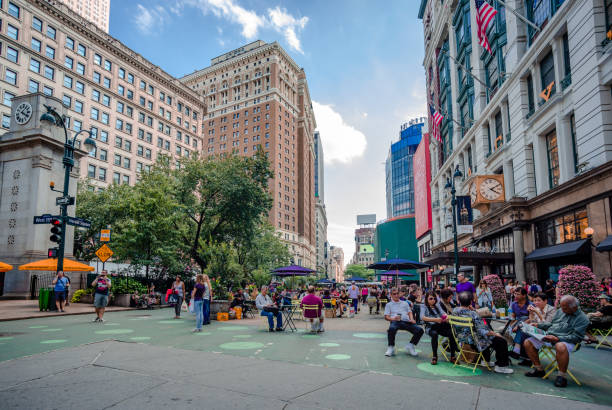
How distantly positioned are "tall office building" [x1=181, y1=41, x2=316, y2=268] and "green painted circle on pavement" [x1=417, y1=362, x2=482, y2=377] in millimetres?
88536

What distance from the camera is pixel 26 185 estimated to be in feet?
82.8

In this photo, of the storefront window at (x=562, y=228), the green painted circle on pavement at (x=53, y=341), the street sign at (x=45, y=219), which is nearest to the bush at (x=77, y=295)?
the street sign at (x=45, y=219)

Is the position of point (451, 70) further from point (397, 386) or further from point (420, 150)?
point (397, 386)

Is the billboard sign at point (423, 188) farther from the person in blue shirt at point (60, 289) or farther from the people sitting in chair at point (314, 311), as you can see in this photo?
the person in blue shirt at point (60, 289)

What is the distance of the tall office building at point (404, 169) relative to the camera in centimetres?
12000

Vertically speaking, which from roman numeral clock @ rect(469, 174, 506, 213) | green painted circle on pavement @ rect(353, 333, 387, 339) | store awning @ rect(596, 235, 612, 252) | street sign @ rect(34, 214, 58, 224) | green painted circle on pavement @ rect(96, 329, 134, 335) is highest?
roman numeral clock @ rect(469, 174, 506, 213)

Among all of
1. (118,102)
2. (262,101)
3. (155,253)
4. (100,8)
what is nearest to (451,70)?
(155,253)

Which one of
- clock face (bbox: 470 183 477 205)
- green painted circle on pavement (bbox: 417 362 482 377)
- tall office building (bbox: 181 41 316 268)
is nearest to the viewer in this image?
green painted circle on pavement (bbox: 417 362 482 377)


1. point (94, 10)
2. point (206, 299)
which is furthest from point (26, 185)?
point (94, 10)

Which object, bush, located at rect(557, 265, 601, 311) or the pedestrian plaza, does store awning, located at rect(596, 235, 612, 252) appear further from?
the pedestrian plaza

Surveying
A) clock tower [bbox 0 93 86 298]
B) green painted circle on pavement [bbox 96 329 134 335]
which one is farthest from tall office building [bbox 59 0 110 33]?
green painted circle on pavement [bbox 96 329 134 335]

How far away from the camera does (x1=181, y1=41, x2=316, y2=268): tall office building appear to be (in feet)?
328

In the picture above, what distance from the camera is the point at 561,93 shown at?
18203 mm

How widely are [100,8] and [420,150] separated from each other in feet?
580
